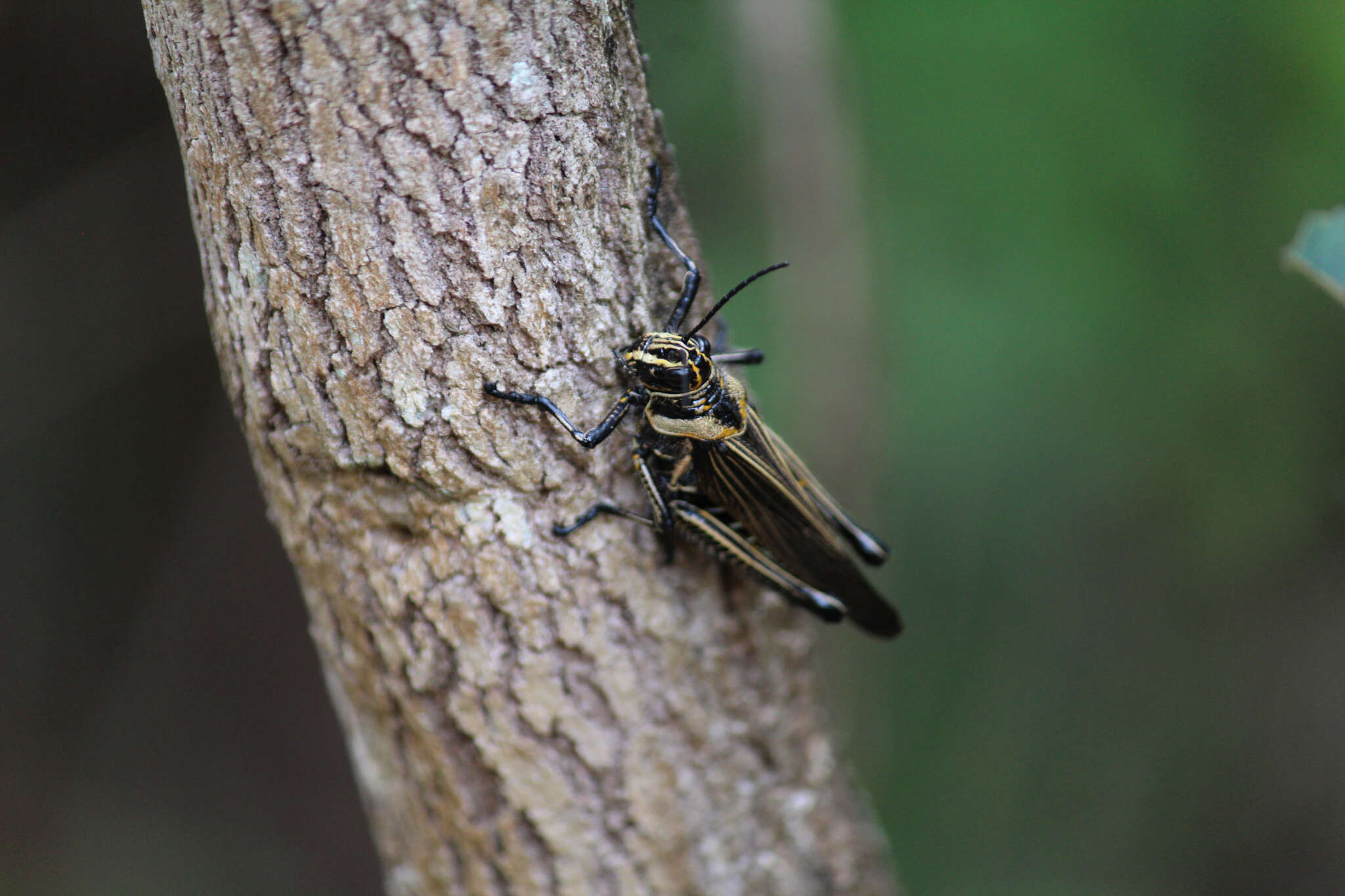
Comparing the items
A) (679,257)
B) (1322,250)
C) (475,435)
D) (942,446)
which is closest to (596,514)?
(475,435)

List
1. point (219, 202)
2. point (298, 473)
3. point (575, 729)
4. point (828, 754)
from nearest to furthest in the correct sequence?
1. point (219, 202)
2. point (298, 473)
3. point (575, 729)
4. point (828, 754)

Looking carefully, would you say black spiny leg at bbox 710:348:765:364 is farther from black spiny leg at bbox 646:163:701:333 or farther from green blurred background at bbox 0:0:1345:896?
green blurred background at bbox 0:0:1345:896

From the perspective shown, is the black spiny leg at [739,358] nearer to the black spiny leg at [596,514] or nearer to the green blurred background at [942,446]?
the black spiny leg at [596,514]

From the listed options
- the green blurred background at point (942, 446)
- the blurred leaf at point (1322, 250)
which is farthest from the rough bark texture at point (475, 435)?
the green blurred background at point (942, 446)

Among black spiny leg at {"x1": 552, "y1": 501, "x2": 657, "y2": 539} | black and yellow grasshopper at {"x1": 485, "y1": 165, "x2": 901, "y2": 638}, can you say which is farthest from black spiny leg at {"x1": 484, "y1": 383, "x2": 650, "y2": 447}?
black spiny leg at {"x1": 552, "y1": 501, "x2": 657, "y2": 539}

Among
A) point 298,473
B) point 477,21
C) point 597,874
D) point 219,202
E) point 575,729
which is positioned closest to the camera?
point 477,21

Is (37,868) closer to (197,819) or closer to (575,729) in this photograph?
(197,819)

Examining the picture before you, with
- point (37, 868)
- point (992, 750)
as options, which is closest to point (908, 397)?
point (992, 750)

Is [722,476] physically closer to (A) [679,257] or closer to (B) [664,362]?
(B) [664,362]

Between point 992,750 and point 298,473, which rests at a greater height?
point 298,473
